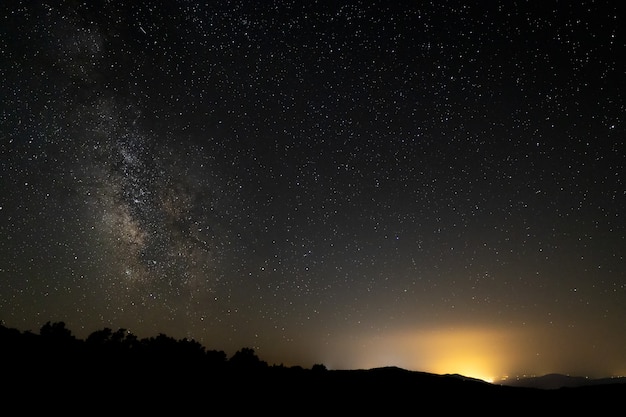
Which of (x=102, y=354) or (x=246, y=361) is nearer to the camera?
(x=102, y=354)

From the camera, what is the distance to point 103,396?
34.5 feet

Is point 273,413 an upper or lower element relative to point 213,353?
lower

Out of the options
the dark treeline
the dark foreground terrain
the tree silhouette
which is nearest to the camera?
the dark foreground terrain

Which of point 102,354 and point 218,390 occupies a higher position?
point 102,354

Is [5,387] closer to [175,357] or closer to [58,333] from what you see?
[175,357]

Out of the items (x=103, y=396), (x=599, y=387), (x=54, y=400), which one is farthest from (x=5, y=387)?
(x=599, y=387)

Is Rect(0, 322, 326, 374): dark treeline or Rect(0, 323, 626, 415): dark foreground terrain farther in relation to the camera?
Rect(0, 322, 326, 374): dark treeline

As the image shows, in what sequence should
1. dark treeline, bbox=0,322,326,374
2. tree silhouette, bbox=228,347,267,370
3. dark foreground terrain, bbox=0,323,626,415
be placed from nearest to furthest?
dark foreground terrain, bbox=0,323,626,415, dark treeline, bbox=0,322,326,374, tree silhouette, bbox=228,347,267,370

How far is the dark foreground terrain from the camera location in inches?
403

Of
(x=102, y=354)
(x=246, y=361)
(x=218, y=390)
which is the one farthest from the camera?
(x=246, y=361)

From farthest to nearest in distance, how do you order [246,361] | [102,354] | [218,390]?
1. [246,361]
2. [102,354]
3. [218,390]

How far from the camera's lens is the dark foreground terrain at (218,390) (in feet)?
33.6

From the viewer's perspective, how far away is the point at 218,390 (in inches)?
466

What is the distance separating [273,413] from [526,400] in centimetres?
788
